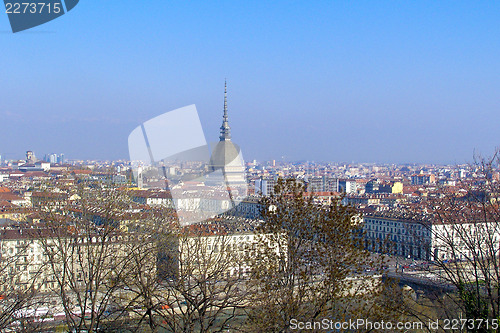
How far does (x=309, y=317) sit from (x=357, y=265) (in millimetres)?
Result: 476

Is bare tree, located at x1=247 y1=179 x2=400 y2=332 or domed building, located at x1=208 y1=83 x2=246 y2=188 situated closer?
bare tree, located at x1=247 y1=179 x2=400 y2=332

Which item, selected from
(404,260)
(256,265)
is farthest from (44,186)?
(404,260)

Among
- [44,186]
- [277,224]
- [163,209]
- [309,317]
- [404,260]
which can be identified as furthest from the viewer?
[404,260]

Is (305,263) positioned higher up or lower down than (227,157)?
lower down

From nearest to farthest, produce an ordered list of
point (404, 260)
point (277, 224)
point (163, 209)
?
point (277, 224) < point (163, 209) < point (404, 260)

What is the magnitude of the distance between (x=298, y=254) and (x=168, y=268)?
6.59 feet

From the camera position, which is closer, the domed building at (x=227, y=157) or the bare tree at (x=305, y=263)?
the bare tree at (x=305, y=263)

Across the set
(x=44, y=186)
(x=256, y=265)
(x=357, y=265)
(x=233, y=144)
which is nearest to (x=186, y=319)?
(x=256, y=265)

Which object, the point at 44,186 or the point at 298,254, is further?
the point at 44,186

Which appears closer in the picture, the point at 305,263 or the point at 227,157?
the point at 305,263

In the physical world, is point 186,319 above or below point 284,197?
below

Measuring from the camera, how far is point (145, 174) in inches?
1027

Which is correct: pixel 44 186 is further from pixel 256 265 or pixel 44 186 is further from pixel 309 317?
pixel 309 317

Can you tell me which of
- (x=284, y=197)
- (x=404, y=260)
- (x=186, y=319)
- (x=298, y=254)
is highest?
(x=284, y=197)
